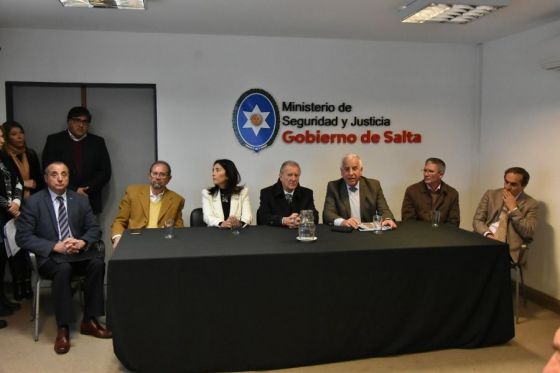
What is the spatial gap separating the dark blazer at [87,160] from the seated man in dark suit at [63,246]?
93 centimetres

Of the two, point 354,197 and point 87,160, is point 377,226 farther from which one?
point 87,160

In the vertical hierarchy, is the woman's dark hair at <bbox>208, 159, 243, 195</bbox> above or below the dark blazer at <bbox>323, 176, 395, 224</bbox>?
above

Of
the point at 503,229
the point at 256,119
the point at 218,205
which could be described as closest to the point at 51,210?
the point at 218,205

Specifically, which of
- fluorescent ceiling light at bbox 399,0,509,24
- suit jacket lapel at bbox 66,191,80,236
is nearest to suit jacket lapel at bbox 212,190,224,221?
suit jacket lapel at bbox 66,191,80,236

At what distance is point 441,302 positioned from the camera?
342cm

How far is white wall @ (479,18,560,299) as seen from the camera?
15.5 ft

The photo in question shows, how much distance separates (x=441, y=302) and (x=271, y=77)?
9.88 feet

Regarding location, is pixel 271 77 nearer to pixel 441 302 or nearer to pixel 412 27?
pixel 412 27

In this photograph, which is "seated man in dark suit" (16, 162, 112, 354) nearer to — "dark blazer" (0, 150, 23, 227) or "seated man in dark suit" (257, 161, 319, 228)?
"dark blazer" (0, 150, 23, 227)

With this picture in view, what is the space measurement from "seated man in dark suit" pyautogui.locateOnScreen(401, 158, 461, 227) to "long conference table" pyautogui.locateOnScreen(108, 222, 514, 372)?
3.64 ft

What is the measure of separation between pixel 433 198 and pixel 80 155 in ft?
11.1

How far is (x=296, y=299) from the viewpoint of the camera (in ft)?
10.5

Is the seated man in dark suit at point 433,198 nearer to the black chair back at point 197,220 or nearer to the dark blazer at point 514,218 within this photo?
the dark blazer at point 514,218

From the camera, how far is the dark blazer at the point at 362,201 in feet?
14.6
